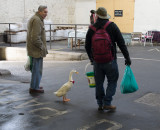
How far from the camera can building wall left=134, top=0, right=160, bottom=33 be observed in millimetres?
18034

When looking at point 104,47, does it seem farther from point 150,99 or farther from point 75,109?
point 150,99

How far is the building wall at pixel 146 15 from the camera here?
1803 centimetres

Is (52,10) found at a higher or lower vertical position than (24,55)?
higher

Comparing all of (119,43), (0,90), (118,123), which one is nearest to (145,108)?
(118,123)

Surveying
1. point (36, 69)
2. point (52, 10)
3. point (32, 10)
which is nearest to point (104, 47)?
point (36, 69)

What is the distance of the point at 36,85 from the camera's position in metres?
6.17

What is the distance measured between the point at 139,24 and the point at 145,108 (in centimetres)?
1458

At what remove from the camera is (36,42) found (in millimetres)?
5777

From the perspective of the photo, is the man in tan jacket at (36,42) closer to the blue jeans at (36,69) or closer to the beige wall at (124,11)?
the blue jeans at (36,69)

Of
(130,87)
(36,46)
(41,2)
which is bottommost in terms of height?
(130,87)

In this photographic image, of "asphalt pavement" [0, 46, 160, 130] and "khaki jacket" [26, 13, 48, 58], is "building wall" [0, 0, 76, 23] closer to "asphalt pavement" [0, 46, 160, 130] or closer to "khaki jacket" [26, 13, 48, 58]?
"asphalt pavement" [0, 46, 160, 130]

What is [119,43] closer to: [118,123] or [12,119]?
[118,123]

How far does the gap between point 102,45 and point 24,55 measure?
341 inches

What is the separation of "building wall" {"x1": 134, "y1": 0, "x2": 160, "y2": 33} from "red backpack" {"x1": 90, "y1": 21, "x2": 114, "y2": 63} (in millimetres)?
14478
